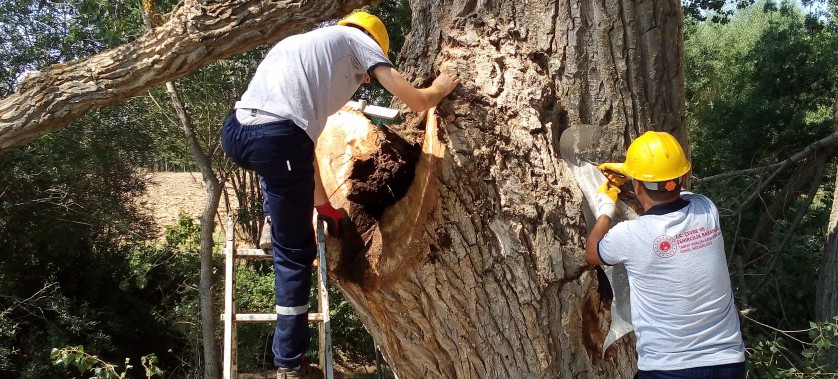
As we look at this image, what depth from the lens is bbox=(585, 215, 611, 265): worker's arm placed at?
2.42 metres

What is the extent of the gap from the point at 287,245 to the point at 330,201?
301 mm

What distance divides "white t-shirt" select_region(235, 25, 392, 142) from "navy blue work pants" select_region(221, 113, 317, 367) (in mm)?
74

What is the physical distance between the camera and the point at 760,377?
4590mm

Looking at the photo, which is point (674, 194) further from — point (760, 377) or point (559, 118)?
point (760, 377)

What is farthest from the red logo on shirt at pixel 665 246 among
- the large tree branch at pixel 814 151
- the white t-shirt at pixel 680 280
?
the large tree branch at pixel 814 151

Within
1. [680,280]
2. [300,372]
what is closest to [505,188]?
[680,280]

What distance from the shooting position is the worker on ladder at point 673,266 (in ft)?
7.70

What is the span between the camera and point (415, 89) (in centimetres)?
230

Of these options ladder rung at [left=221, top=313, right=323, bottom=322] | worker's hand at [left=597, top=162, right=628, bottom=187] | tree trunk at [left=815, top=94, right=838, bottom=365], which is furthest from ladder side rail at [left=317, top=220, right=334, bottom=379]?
tree trunk at [left=815, top=94, right=838, bottom=365]

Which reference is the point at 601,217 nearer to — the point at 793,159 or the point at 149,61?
the point at 149,61

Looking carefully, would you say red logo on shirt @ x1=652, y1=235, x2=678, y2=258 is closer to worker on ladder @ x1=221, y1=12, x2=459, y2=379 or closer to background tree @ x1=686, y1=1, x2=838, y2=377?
worker on ladder @ x1=221, y1=12, x2=459, y2=379

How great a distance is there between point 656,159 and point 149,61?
392 cm

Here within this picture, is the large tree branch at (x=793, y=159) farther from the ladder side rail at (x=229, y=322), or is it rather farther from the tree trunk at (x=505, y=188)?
the ladder side rail at (x=229, y=322)

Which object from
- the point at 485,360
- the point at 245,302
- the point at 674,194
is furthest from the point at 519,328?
the point at 245,302
